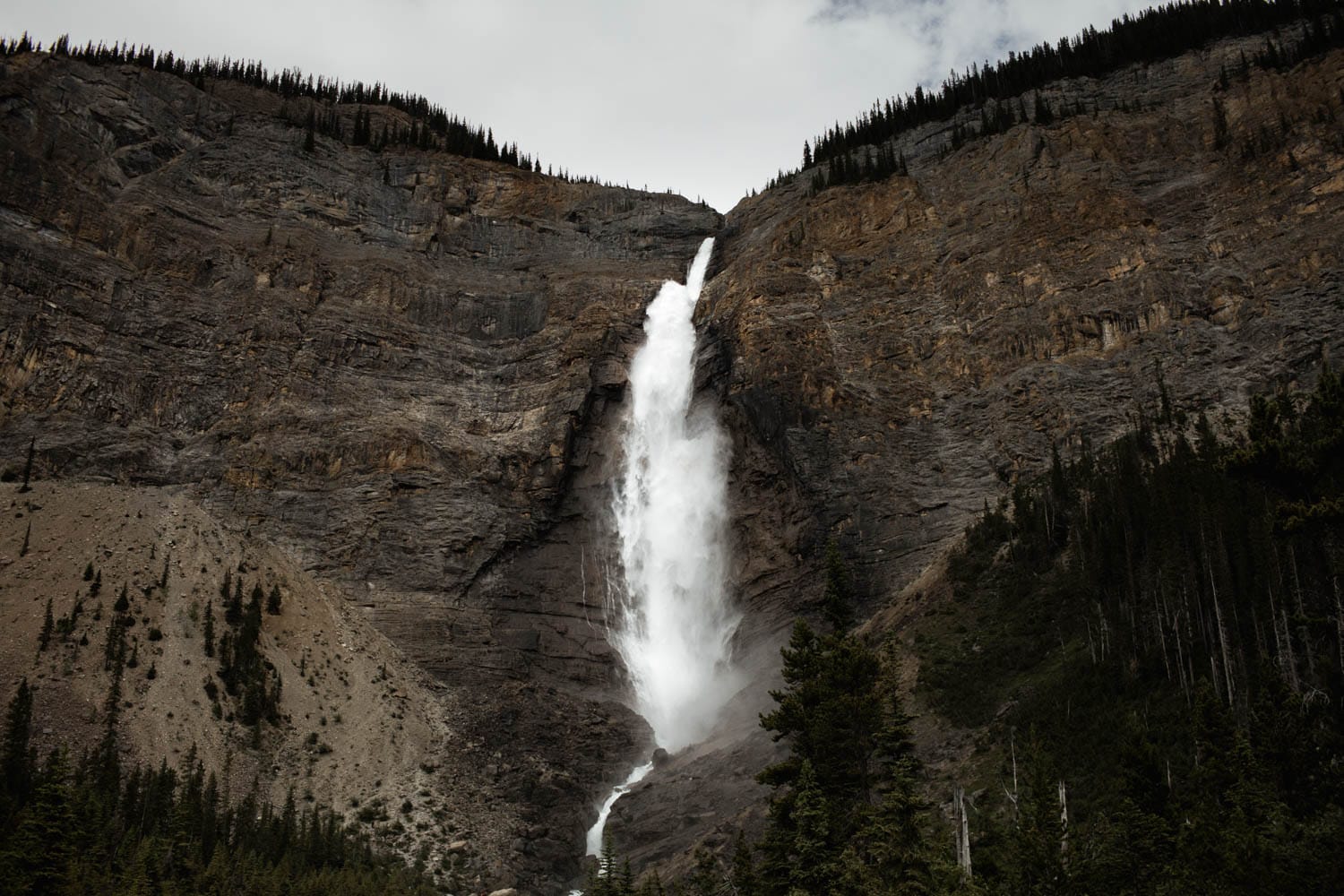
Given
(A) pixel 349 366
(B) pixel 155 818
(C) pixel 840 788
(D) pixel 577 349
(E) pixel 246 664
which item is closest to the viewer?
(C) pixel 840 788

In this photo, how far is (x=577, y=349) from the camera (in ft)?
270

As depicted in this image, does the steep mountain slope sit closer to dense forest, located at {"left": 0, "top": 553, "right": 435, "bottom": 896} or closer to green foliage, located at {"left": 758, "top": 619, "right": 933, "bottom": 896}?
dense forest, located at {"left": 0, "top": 553, "right": 435, "bottom": 896}

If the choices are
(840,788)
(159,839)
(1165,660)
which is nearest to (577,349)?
(159,839)

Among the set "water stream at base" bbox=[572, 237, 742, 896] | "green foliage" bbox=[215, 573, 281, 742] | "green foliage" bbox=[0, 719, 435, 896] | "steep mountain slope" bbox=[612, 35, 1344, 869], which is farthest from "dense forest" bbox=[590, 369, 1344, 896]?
"green foliage" bbox=[215, 573, 281, 742]

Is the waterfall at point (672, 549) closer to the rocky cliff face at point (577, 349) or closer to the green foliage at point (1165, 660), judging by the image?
the rocky cliff face at point (577, 349)

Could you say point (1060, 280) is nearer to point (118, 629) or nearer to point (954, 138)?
point (954, 138)

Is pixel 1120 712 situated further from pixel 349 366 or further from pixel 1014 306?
pixel 349 366

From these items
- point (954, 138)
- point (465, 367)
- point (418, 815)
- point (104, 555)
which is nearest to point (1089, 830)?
point (418, 815)

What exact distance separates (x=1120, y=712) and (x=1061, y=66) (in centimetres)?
6423

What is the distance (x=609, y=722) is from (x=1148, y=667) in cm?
2984

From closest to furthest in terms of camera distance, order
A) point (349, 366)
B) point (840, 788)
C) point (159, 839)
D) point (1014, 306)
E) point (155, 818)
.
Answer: point (840, 788) < point (159, 839) < point (155, 818) < point (1014, 306) < point (349, 366)

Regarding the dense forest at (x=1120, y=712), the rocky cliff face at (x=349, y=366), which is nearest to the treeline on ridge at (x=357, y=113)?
the rocky cliff face at (x=349, y=366)

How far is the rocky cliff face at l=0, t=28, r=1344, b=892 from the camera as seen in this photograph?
63.6 meters

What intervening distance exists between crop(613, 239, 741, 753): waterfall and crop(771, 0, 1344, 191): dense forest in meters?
20.9
